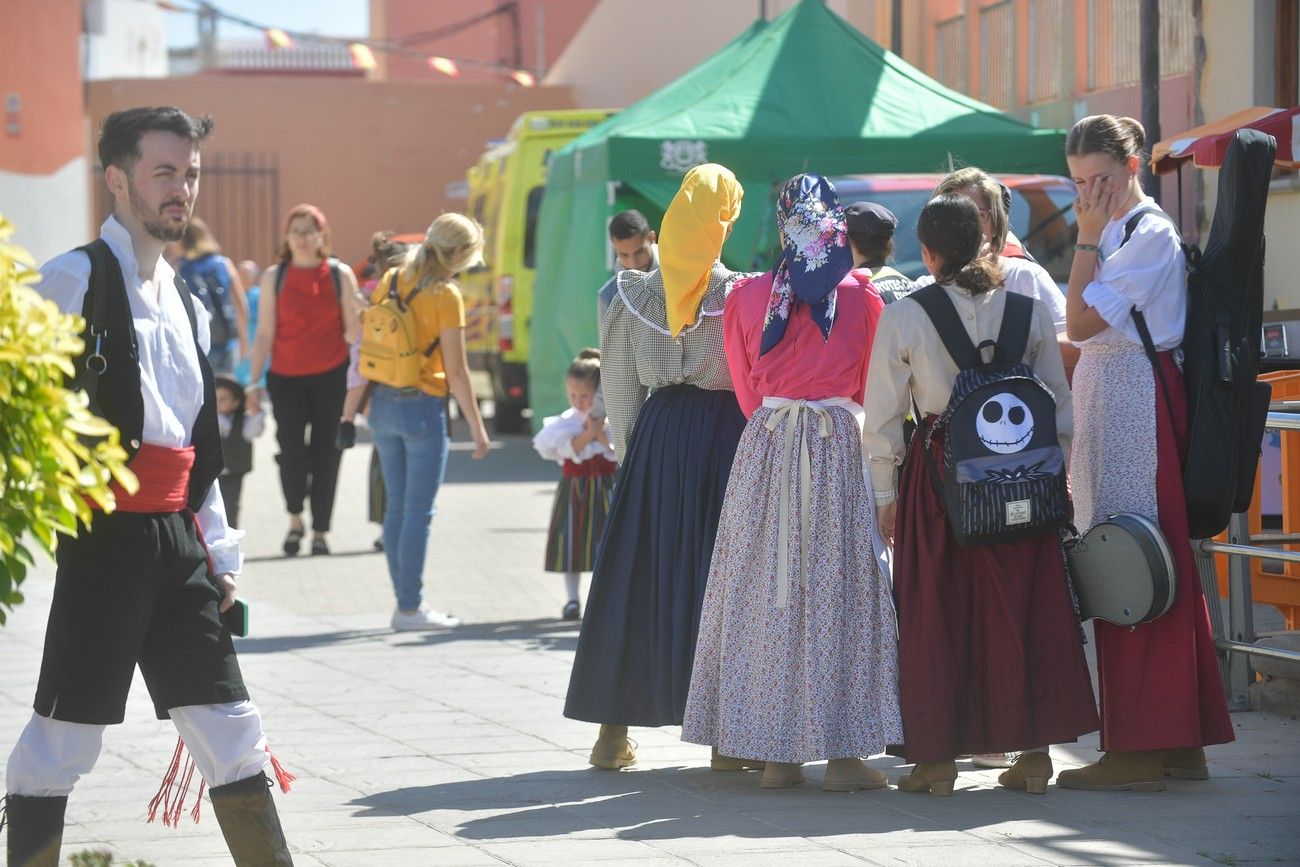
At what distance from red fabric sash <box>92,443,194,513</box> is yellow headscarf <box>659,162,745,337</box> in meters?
1.99

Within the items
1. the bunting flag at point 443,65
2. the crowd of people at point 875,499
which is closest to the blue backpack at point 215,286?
the crowd of people at point 875,499

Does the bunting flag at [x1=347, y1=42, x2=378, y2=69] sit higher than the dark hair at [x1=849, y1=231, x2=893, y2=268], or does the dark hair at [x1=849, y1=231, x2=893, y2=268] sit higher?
the bunting flag at [x1=347, y1=42, x2=378, y2=69]

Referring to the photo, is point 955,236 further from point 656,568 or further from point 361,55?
point 361,55

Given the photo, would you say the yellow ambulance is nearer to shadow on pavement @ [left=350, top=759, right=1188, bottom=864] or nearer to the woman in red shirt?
the woman in red shirt

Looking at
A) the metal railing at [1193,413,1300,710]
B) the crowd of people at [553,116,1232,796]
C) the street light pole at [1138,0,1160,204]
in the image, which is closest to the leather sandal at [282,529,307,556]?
the street light pole at [1138,0,1160,204]

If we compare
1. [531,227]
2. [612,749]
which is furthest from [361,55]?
[612,749]

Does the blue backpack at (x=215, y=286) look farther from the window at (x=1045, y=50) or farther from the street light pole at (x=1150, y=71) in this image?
the window at (x=1045, y=50)

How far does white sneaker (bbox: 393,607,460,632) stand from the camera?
9.18 meters

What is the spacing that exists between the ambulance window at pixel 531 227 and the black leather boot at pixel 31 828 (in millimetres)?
14880

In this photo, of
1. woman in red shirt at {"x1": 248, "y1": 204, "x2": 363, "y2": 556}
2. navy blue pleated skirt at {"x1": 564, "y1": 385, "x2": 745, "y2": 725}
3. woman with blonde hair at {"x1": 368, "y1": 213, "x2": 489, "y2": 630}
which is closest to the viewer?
navy blue pleated skirt at {"x1": 564, "y1": 385, "x2": 745, "y2": 725}

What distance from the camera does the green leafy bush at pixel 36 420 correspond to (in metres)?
3.14

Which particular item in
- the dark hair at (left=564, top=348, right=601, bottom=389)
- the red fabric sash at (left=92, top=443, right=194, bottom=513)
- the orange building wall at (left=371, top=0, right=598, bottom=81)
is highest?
the orange building wall at (left=371, top=0, right=598, bottom=81)

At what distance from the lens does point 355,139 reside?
110 ft

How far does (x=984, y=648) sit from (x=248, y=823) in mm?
2140
